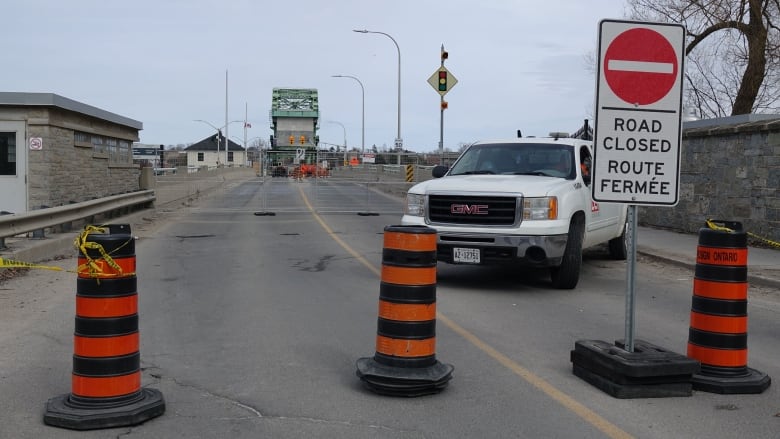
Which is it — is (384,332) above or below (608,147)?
below

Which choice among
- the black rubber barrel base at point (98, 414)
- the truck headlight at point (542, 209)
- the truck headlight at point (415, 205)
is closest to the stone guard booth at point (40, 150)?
the truck headlight at point (415, 205)

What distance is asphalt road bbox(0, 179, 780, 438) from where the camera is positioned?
4.86 m

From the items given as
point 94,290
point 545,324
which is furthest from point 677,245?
point 94,290

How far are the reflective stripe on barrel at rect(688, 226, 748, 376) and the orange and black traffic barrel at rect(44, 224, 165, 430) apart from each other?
4.10 metres

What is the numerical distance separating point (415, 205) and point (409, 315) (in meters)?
4.97

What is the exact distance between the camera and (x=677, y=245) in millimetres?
15055

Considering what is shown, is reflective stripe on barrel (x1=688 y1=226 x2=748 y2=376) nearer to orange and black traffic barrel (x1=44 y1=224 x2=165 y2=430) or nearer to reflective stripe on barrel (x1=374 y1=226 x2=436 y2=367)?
reflective stripe on barrel (x1=374 y1=226 x2=436 y2=367)

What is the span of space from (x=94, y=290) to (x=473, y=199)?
19.0 feet

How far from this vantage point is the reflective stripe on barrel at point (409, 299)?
17.8 feet

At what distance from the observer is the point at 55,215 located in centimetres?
1354

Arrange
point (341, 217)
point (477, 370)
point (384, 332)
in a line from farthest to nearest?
point (341, 217) < point (477, 370) < point (384, 332)

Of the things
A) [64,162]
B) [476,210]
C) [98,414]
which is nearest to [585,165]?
[476,210]

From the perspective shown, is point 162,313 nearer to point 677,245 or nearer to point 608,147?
point 608,147

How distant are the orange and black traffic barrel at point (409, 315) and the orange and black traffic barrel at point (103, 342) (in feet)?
5.37
